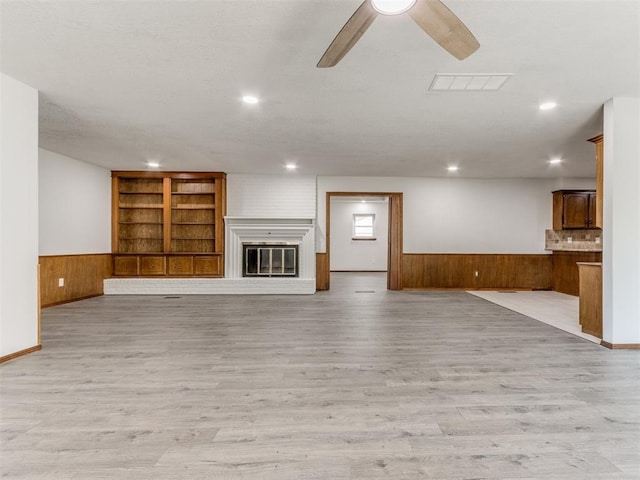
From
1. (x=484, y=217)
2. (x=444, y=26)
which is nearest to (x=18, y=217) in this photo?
(x=444, y=26)

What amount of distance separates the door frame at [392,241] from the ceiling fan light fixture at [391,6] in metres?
5.53

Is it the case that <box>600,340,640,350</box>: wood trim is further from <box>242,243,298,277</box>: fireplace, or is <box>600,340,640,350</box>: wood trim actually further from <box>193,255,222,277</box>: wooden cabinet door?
<box>193,255,222,277</box>: wooden cabinet door

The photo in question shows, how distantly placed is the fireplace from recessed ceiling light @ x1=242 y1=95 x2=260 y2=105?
3935 mm

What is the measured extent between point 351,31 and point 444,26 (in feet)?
1.57

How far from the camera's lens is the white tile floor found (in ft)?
13.8

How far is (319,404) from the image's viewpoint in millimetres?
2119

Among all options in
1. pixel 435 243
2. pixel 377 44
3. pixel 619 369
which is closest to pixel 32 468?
pixel 377 44

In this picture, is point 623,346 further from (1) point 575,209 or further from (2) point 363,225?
(2) point 363,225

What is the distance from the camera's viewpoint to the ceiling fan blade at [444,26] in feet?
5.12

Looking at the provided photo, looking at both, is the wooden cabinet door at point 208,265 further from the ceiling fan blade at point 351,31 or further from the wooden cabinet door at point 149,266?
the ceiling fan blade at point 351,31

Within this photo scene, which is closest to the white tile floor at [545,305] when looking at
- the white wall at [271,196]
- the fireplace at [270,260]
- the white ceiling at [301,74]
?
the white ceiling at [301,74]

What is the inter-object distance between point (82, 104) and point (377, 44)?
3012mm

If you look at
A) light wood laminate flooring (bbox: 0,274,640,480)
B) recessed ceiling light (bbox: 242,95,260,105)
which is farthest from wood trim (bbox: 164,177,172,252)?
recessed ceiling light (bbox: 242,95,260,105)

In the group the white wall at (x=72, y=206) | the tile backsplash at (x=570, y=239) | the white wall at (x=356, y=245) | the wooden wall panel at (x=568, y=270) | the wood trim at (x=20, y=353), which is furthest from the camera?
the white wall at (x=356, y=245)
